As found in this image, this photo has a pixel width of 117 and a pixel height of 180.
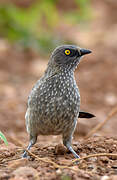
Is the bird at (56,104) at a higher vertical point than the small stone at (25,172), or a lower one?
higher

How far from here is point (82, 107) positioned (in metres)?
8.81

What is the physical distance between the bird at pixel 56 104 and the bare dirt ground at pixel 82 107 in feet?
0.71

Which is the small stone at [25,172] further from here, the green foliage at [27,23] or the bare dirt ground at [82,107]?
the green foliage at [27,23]

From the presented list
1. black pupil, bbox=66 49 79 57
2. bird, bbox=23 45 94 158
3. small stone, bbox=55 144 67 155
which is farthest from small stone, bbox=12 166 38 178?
black pupil, bbox=66 49 79 57

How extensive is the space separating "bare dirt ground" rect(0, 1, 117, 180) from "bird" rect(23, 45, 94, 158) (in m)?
0.22

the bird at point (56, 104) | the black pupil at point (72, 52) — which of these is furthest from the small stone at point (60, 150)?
the black pupil at point (72, 52)

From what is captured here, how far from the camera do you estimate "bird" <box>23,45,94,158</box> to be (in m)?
4.68

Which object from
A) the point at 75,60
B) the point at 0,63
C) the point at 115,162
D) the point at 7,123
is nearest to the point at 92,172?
the point at 115,162

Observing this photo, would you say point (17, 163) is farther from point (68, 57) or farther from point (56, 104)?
point (68, 57)

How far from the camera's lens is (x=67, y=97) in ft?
15.4

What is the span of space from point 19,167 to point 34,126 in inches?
33.0

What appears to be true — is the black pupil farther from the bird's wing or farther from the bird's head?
the bird's wing

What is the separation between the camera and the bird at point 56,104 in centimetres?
468

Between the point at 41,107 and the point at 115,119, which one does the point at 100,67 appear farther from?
the point at 41,107
